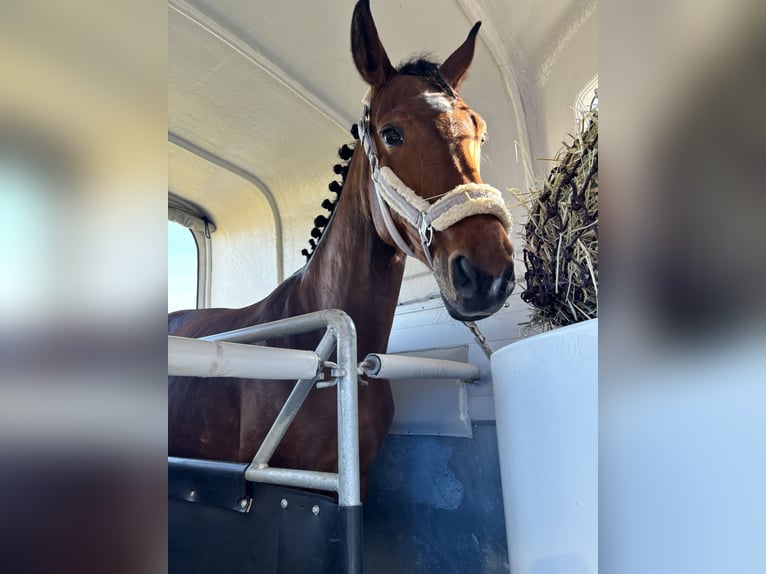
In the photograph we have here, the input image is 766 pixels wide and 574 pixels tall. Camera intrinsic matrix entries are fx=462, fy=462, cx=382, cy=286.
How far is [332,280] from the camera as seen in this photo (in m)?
1.13

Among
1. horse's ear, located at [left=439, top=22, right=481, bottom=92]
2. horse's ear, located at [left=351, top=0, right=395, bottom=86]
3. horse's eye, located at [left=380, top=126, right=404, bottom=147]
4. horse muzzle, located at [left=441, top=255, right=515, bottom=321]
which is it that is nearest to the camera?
horse muzzle, located at [left=441, top=255, right=515, bottom=321]

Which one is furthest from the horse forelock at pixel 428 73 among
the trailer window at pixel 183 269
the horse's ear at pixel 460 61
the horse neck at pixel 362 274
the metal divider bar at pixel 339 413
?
the trailer window at pixel 183 269

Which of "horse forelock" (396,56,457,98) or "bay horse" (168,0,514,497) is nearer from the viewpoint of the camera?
"bay horse" (168,0,514,497)

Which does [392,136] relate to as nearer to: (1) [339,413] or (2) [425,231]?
(2) [425,231]

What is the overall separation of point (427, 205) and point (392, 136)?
0.22 metres

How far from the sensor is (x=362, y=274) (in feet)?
3.62

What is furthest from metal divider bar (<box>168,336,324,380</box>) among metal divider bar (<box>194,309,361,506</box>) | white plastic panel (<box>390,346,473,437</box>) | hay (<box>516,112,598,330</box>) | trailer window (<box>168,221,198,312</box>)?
trailer window (<box>168,221,198,312</box>)

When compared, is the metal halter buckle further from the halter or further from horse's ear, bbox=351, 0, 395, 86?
horse's ear, bbox=351, 0, 395, 86

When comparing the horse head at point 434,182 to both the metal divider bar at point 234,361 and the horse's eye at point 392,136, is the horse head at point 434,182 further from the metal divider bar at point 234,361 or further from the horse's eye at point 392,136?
the metal divider bar at point 234,361

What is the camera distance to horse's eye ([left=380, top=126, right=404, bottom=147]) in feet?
3.23

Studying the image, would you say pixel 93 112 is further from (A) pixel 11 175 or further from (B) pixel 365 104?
(B) pixel 365 104

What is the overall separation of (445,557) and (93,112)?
138 centimetres

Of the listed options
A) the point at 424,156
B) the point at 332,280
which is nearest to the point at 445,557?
the point at 332,280

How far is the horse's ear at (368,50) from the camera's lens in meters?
1.09
